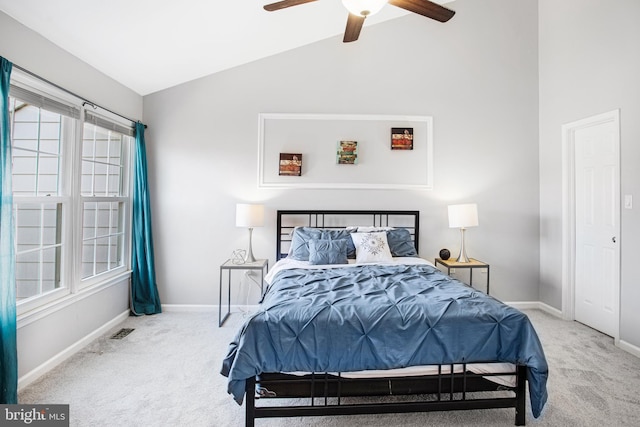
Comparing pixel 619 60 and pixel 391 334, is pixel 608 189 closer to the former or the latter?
pixel 619 60

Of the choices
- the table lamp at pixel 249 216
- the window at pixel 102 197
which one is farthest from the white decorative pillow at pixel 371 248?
the window at pixel 102 197

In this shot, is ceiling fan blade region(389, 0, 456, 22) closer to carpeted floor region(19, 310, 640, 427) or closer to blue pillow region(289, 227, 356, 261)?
blue pillow region(289, 227, 356, 261)

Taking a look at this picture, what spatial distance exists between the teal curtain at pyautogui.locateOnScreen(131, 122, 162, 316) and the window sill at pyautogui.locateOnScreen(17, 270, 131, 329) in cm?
19

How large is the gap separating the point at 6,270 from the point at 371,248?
2857mm

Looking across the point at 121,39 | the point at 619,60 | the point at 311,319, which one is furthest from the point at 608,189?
the point at 121,39

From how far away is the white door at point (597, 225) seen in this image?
9.69ft

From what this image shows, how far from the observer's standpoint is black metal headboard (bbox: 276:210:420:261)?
375 centimetres

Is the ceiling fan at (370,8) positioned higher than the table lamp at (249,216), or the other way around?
the ceiling fan at (370,8)

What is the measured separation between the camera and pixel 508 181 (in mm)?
3861

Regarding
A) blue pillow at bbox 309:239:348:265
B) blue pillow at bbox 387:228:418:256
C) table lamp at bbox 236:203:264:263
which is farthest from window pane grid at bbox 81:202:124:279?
blue pillow at bbox 387:228:418:256

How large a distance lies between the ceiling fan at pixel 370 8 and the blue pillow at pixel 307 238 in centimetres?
194

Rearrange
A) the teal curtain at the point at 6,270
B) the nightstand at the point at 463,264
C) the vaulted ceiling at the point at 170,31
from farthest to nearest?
the nightstand at the point at 463,264 → the vaulted ceiling at the point at 170,31 → the teal curtain at the point at 6,270

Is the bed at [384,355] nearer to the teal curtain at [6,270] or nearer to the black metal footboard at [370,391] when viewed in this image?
the black metal footboard at [370,391]

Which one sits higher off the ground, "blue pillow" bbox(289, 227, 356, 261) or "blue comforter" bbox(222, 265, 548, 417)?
"blue pillow" bbox(289, 227, 356, 261)
